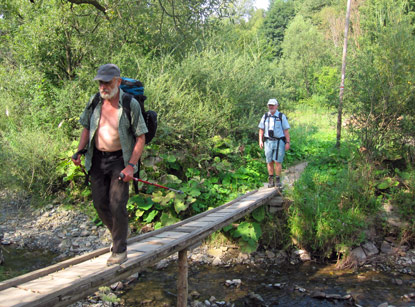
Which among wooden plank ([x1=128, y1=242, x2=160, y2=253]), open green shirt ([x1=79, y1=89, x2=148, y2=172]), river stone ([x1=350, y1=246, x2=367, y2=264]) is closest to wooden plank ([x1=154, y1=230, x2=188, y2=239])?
wooden plank ([x1=128, y1=242, x2=160, y2=253])

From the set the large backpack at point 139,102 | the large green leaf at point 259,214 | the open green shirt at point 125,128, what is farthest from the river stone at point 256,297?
the open green shirt at point 125,128

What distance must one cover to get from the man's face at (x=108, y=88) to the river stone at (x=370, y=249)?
639 cm

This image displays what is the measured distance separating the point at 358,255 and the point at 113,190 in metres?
5.80

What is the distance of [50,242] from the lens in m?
8.06

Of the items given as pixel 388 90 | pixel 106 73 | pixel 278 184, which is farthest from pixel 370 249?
pixel 106 73

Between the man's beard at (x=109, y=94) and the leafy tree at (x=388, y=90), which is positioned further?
the leafy tree at (x=388, y=90)

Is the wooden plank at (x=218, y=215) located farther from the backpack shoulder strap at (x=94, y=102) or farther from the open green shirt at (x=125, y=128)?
the backpack shoulder strap at (x=94, y=102)

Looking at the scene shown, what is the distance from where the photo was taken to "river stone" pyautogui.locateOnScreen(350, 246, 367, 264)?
23.3 feet

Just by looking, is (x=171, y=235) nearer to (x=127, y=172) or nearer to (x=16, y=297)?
(x=127, y=172)

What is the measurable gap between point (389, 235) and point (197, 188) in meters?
4.46

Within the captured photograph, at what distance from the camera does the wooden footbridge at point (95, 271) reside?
9.71 ft

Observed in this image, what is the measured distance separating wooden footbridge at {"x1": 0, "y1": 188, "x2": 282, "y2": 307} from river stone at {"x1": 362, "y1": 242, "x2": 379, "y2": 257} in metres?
3.41

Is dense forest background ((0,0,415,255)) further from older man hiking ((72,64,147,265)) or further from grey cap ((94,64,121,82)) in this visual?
grey cap ((94,64,121,82))

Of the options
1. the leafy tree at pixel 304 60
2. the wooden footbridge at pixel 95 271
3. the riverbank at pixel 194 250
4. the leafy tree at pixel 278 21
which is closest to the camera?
the wooden footbridge at pixel 95 271
